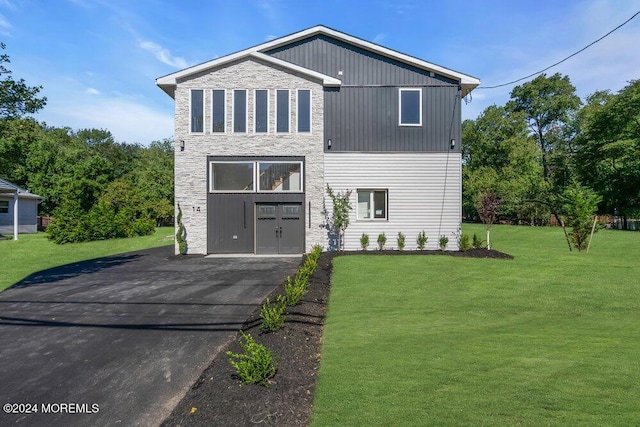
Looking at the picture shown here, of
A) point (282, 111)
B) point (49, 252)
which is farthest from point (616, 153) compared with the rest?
point (49, 252)

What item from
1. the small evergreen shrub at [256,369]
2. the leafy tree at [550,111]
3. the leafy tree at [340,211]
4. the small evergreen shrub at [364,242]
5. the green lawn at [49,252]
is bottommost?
the green lawn at [49,252]

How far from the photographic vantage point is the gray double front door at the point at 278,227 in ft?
54.3

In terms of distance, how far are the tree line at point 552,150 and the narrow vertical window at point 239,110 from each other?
2138 centimetres

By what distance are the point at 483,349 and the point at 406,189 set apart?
11805 mm

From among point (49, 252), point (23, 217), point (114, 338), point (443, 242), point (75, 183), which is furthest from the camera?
point (23, 217)

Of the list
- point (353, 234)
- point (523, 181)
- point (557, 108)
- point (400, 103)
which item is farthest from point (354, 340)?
point (557, 108)

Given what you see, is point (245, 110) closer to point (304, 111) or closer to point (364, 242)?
point (304, 111)

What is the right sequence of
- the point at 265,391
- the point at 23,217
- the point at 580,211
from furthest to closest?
the point at 23,217 < the point at 580,211 < the point at 265,391

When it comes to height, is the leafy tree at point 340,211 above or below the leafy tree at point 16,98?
below

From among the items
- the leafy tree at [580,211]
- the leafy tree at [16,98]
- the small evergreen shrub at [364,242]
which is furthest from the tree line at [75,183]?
the leafy tree at [580,211]

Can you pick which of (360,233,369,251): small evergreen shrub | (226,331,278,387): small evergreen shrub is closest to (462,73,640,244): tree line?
(360,233,369,251): small evergreen shrub

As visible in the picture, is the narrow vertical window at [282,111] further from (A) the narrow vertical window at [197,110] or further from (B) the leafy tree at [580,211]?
(B) the leafy tree at [580,211]

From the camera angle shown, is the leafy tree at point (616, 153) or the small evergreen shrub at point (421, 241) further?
the leafy tree at point (616, 153)

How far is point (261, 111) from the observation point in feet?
53.4
